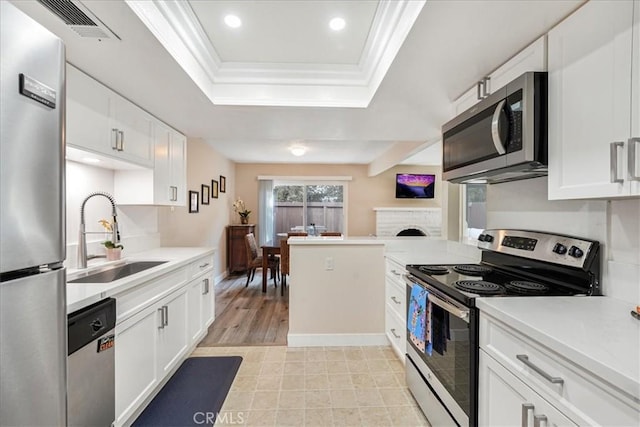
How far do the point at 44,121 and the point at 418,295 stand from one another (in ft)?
5.99

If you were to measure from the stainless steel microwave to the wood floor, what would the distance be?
244cm

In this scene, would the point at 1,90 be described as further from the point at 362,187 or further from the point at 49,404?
the point at 362,187

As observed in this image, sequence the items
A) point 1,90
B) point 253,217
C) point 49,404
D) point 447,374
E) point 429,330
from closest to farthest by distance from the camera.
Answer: point 1,90
point 49,404
point 447,374
point 429,330
point 253,217

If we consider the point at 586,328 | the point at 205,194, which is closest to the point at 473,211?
the point at 586,328

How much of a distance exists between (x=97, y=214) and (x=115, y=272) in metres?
0.63

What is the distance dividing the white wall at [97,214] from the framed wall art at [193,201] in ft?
3.52

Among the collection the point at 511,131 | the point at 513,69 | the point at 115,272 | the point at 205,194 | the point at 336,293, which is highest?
the point at 513,69

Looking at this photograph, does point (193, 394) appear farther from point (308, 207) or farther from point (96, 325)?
point (308, 207)

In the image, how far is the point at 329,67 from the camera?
2170 millimetres

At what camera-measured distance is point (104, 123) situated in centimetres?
186

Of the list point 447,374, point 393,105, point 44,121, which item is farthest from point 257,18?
point 447,374

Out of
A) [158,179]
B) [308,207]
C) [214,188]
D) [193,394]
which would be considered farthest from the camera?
[308,207]

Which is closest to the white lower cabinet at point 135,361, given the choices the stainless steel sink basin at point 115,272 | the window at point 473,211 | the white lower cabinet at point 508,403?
the stainless steel sink basin at point 115,272

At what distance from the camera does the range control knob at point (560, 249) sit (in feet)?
4.52
